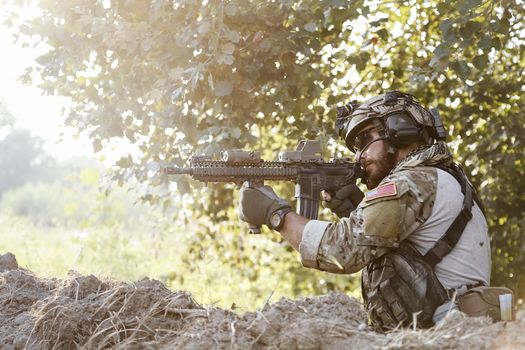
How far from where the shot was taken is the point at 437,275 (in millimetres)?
3605

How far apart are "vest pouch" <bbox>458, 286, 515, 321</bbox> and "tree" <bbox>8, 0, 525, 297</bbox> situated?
6.71ft

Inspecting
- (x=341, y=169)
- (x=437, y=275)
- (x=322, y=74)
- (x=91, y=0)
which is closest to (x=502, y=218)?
(x=322, y=74)

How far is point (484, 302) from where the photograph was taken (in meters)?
3.46

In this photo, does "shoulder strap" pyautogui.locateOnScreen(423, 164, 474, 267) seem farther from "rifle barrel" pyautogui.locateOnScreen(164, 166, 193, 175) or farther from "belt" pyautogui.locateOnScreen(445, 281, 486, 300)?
"rifle barrel" pyautogui.locateOnScreen(164, 166, 193, 175)

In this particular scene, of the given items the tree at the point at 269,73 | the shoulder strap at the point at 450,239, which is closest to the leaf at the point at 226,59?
the tree at the point at 269,73

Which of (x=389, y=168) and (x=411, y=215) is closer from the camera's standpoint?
(x=411, y=215)

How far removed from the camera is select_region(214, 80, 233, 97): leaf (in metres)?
5.62

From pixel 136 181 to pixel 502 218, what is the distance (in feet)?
11.1

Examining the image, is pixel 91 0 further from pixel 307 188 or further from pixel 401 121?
pixel 401 121

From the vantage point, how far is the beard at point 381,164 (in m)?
3.96

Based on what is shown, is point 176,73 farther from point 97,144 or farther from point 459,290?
point 459,290

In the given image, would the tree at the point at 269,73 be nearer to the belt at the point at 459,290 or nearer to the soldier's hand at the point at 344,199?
the soldier's hand at the point at 344,199

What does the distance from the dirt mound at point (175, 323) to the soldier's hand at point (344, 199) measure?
0.64m

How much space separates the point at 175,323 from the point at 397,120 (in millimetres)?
1532
